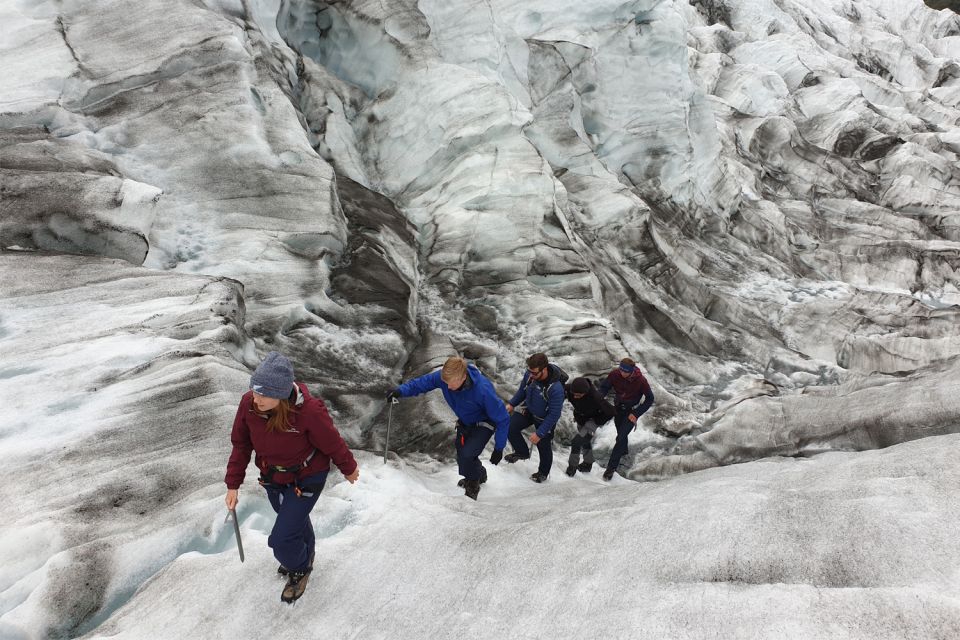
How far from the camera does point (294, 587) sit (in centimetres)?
443

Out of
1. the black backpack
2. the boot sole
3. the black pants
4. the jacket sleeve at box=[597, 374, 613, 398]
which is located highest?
the black backpack

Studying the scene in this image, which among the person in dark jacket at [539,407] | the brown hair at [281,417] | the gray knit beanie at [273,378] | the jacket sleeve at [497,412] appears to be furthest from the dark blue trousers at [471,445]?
the gray knit beanie at [273,378]

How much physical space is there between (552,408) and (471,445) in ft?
4.16

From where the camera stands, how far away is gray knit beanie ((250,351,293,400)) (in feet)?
11.8

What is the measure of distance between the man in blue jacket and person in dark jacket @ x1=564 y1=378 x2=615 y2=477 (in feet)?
5.26

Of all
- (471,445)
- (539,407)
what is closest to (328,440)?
(471,445)

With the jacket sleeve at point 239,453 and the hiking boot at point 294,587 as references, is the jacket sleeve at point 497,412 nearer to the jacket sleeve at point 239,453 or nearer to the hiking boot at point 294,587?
the hiking boot at point 294,587

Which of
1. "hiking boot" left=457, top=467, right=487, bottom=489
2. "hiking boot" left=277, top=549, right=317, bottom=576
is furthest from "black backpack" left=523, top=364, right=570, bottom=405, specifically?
"hiking boot" left=277, top=549, right=317, bottom=576

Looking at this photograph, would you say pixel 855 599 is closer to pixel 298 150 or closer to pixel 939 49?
pixel 298 150

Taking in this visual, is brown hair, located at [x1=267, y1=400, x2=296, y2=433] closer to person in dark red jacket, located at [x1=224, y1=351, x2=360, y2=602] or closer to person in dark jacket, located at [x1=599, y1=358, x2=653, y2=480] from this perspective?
person in dark red jacket, located at [x1=224, y1=351, x2=360, y2=602]

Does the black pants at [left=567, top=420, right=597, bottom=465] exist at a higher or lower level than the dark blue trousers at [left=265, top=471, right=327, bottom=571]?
lower

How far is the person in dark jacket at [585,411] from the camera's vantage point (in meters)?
7.85

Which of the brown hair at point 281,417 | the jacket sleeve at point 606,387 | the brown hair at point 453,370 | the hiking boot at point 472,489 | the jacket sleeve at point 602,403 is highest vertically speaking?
the brown hair at point 281,417

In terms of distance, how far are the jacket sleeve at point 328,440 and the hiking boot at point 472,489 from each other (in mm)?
3096
